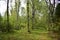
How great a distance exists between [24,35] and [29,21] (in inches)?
9.3

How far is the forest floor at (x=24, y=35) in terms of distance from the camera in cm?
229

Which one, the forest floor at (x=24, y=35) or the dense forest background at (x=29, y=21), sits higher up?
the dense forest background at (x=29, y=21)

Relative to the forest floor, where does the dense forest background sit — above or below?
above

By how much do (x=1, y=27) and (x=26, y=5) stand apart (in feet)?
1.69

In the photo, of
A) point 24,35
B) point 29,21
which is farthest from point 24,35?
point 29,21

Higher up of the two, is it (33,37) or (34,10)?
(34,10)

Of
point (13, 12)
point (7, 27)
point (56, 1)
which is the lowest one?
point (7, 27)

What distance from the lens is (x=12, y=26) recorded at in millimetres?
2328

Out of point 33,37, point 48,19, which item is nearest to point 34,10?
point 48,19

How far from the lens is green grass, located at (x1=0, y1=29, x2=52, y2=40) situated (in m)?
2.29

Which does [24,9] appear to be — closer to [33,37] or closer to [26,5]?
[26,5]

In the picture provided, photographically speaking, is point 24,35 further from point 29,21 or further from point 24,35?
point 29,21

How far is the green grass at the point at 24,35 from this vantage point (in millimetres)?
2287

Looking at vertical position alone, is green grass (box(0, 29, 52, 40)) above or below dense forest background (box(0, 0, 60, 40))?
below
